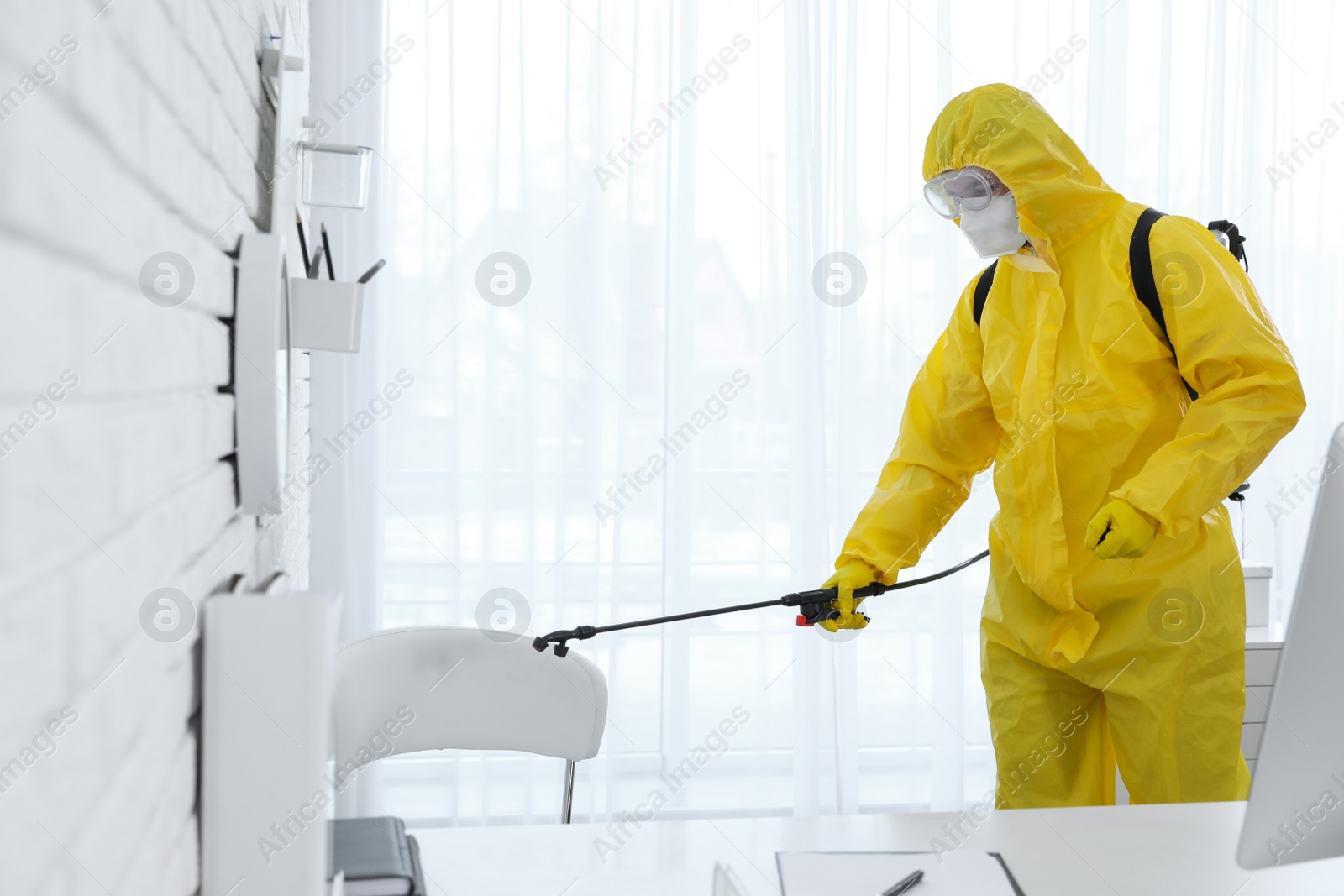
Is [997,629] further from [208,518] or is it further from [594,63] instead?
[594,63]

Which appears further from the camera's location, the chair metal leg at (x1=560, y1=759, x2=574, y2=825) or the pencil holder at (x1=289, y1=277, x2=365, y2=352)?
the chair metal leg at (x1=560, y1=759, x2=574, y2=825)

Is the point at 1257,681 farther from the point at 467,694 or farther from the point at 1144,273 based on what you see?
the point at 467,694

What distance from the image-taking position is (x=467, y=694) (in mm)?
1628

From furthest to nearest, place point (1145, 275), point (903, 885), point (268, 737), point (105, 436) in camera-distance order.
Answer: point (1145, 275), point (903, 885), point (268, 737), point (105, 436)

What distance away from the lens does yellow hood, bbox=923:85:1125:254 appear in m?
1.53

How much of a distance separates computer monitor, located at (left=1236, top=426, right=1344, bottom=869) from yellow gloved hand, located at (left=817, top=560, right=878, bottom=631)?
0.84 m

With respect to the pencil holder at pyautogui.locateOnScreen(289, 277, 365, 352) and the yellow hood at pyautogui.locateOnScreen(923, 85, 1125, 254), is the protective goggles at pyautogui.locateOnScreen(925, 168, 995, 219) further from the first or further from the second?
the pencil holder at pyautogui.locateOnScreen(289, 277, 365, 352)

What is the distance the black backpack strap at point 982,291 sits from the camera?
66.2 inches

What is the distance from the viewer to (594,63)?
241 centimetres

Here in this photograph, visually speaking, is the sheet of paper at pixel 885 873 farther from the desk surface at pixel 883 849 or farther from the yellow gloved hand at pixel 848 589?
the yellow gloved hand at pixel 848 589

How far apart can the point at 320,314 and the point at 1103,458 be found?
118 cm

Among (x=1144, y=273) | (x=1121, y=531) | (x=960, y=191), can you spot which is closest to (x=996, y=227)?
(x=960, y=191)

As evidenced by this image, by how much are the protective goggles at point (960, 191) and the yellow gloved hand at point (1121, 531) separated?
54cm

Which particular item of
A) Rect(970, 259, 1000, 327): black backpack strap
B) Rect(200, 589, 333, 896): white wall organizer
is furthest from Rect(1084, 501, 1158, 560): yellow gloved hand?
Rect(200, 589, 333, 896): white wall organizer
